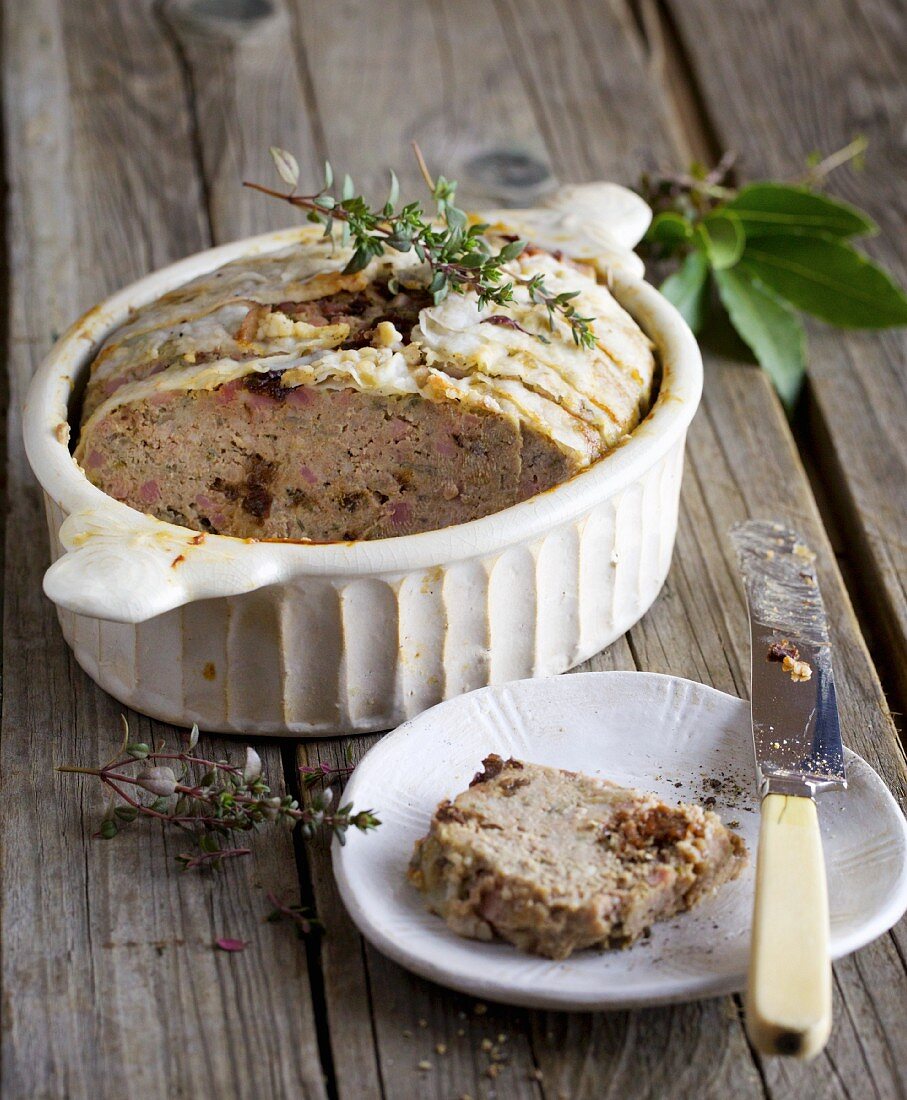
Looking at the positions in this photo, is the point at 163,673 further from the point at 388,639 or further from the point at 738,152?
the point at 738,152

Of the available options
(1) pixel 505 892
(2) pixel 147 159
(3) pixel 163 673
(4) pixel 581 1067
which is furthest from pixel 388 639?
(2) pixel 147 159

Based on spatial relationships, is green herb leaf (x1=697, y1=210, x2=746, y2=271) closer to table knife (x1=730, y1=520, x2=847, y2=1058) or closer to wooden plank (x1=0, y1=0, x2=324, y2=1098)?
table knife (x1=730, y1=520, x2=847, y2=1058)

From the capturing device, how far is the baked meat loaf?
2.06 metres

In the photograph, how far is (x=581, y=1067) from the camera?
2.06 meters

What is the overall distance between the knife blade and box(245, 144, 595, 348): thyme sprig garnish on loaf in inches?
25.5

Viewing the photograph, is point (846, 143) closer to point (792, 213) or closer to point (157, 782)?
point (792, 213)

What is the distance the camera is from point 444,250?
2.74 meters

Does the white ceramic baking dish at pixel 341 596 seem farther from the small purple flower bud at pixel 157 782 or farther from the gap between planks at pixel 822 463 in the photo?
the gap between planks at pixel 822 463

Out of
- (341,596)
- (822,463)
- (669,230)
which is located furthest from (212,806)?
(669,230)

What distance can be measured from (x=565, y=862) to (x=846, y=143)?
3489mm

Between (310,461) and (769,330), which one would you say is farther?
(769,330)

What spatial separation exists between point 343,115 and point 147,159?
27.5 inches

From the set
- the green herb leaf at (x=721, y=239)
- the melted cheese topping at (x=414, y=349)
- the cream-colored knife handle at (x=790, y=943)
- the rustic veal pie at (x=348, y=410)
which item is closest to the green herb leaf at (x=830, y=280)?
the green herb leaf at (x=721, y=239)

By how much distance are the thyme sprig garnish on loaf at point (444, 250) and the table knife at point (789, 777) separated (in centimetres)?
67
